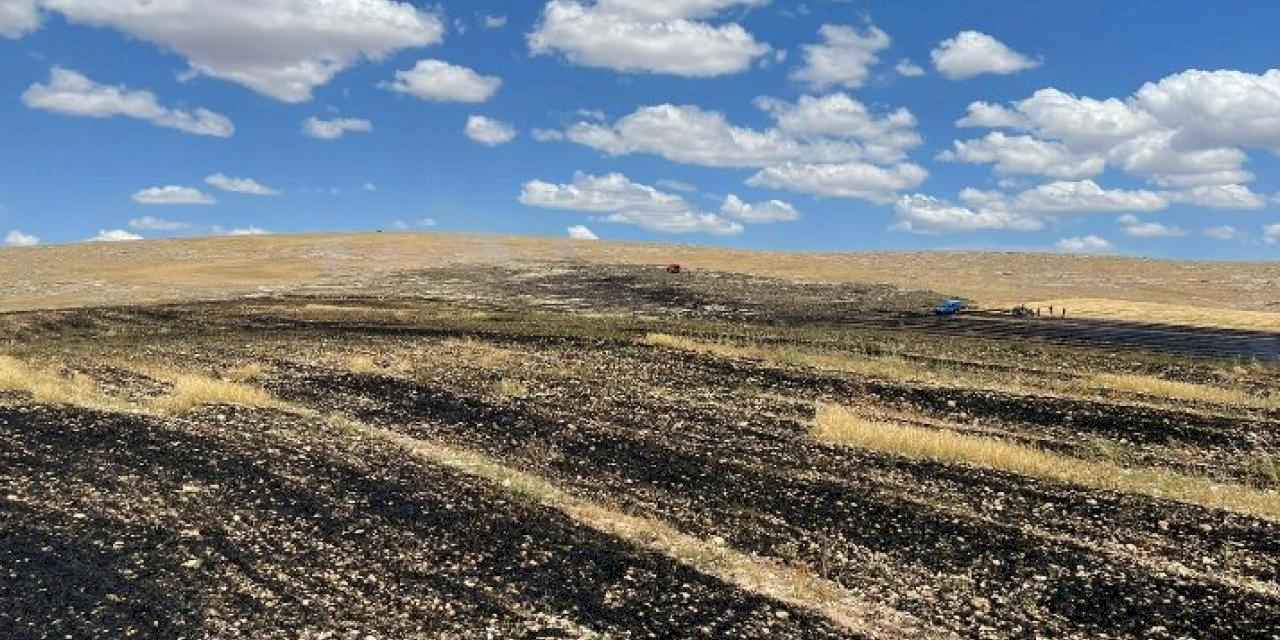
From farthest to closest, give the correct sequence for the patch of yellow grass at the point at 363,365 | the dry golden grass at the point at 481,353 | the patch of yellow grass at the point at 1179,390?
the dry golden grass at the point at 481,353
the patch of yellow grass at the point at 363,365
the patch of yellow grass at the point at 1179,390

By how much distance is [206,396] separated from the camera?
27047 millimetres

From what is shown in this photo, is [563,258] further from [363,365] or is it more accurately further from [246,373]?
[246,373]

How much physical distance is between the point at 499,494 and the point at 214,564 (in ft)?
19.5

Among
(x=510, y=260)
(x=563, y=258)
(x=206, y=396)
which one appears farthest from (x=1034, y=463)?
(x=563, y=258)

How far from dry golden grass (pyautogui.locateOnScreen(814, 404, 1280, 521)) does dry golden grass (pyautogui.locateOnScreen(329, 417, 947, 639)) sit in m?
8.93

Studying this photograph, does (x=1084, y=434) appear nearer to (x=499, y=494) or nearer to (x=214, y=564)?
(x=499, y=494)

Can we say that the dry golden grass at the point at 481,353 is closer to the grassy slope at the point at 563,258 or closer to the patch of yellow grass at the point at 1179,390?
the patch of yellow grass at the point at 1179,390

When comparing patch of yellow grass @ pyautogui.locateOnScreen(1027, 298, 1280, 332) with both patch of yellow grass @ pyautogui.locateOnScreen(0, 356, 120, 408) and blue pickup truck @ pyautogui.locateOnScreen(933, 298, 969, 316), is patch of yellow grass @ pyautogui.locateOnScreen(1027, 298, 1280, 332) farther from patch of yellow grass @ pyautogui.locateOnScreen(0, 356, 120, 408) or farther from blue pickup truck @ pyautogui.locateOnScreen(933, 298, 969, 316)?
patch of yellow grass @ pyautogui.locateOnScreen(0, 356, 120, 408)

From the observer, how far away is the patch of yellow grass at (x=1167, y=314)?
6259 cm

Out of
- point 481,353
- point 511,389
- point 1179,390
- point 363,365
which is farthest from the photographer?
point 481,353

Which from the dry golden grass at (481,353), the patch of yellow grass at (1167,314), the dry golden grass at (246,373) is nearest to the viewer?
the dry golden grass at (246,373)

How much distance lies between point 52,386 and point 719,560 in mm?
22394

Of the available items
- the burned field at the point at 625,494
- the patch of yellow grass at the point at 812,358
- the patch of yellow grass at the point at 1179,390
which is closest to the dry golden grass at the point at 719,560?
the burned field at the point at 625,494

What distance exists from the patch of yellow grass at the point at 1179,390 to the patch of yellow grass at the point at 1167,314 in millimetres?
30764
